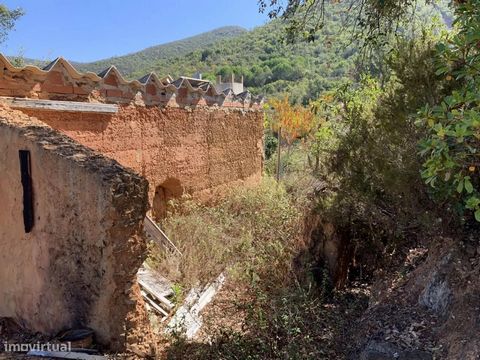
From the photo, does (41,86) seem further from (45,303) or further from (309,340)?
(309,340)

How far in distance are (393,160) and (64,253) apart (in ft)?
11.5

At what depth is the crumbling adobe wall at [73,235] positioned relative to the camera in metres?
3.59

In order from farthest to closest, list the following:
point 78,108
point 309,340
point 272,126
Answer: point 272,126 < point 78,108 < point 309,340

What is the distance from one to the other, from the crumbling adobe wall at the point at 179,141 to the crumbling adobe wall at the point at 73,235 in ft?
4.94

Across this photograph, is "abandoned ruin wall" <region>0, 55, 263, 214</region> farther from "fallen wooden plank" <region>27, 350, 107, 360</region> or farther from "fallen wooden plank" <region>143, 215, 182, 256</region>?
"fallen wooden plank" <region>27, 350, 107, 360</region>

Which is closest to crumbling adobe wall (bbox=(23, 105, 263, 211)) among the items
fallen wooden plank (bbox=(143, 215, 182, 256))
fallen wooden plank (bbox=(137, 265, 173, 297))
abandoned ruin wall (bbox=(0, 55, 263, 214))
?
abandoned ruin wall (bbox=(0, 55, 263, 214))

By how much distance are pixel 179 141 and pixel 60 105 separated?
2.79 m

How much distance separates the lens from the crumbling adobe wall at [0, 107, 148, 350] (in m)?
3.59

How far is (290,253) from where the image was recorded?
6.12 m

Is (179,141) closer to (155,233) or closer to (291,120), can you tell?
(155,233)

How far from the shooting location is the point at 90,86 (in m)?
5.82

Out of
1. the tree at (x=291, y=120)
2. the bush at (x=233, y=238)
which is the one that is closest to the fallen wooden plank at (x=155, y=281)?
the bush at (x=233, y=238)

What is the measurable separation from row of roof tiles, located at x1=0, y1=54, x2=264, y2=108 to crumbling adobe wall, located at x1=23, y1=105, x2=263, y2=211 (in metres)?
0.22

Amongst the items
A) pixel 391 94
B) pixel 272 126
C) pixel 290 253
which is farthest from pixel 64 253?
pixel 272 126
